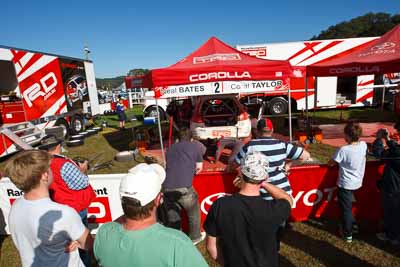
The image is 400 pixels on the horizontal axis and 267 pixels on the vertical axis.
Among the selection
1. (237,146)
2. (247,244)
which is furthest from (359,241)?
(237,146)

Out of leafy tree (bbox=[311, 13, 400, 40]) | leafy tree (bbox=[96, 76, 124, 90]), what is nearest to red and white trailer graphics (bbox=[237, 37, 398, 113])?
leafy tree (bbox=[96, 76, 124, 90])

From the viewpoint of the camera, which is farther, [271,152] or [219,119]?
[219,119]

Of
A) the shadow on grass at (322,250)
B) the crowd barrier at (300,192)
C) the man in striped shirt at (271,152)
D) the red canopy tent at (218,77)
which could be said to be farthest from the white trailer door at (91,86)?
the shadow on grass at (322,250)

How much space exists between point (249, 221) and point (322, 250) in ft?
7.23

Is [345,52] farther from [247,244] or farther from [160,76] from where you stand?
[247,244]

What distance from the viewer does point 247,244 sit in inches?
65.9

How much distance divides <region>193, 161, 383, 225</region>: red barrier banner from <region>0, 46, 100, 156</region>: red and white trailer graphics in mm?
7420

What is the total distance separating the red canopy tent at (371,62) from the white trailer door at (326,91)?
631cm

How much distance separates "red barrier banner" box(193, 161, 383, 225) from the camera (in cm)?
366

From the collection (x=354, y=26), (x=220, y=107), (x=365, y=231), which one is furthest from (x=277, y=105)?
(x=354, y=26)

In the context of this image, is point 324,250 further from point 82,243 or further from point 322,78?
point 322,78

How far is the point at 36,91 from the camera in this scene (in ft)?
30.9

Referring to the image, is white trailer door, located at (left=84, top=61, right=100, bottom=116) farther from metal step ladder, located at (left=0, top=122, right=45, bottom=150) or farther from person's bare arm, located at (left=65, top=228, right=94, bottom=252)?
person's bare arm, located at (left=65, top=228, right=94, bottom=252)

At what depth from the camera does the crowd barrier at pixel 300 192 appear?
3.66 meters
